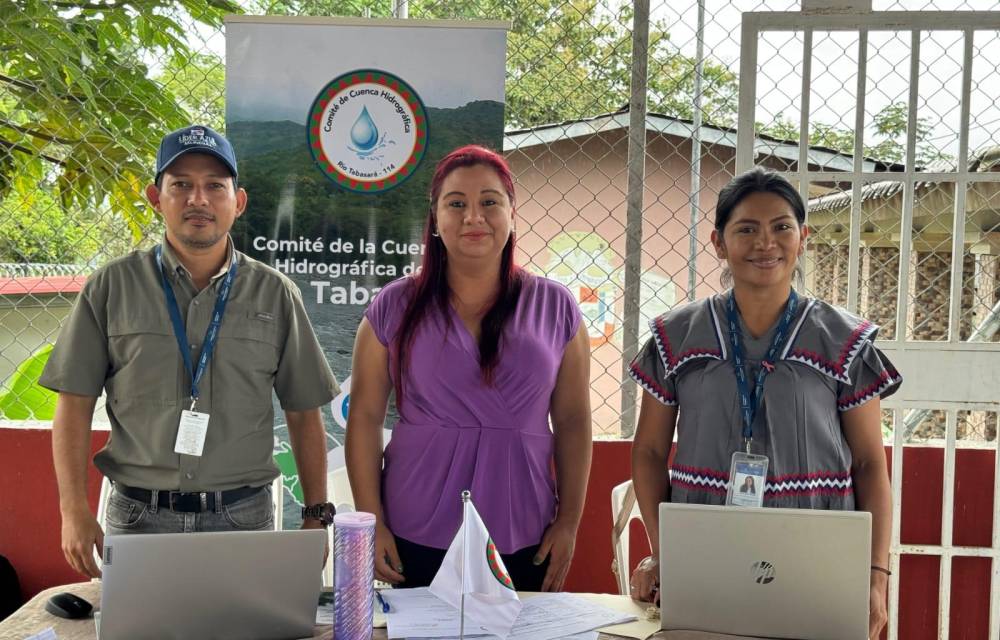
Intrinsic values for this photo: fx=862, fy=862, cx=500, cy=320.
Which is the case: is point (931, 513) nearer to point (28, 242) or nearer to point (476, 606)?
point (476, 606)

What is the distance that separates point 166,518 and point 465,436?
2.69 feet

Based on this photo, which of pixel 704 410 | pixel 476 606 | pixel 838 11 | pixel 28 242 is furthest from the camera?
pixel 28 242

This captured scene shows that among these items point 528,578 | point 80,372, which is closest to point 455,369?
point 528,578

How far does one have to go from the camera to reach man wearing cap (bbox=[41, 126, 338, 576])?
2.26 m

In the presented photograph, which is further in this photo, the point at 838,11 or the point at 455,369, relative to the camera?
the point at 838,11

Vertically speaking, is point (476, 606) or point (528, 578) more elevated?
point (476, 606)

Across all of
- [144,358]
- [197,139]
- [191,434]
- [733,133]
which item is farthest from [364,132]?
[733,133]

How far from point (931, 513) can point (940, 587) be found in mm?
258

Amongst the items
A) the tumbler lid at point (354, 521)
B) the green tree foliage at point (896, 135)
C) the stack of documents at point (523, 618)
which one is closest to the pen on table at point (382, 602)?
the stack of documents at point (523, 618)

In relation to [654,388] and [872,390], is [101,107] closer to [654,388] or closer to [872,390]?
[654,388]

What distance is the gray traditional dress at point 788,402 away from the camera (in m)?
2.00

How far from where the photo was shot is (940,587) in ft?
10.1

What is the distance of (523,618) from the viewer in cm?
176

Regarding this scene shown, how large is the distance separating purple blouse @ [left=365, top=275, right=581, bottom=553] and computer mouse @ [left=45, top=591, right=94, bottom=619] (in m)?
0.78
